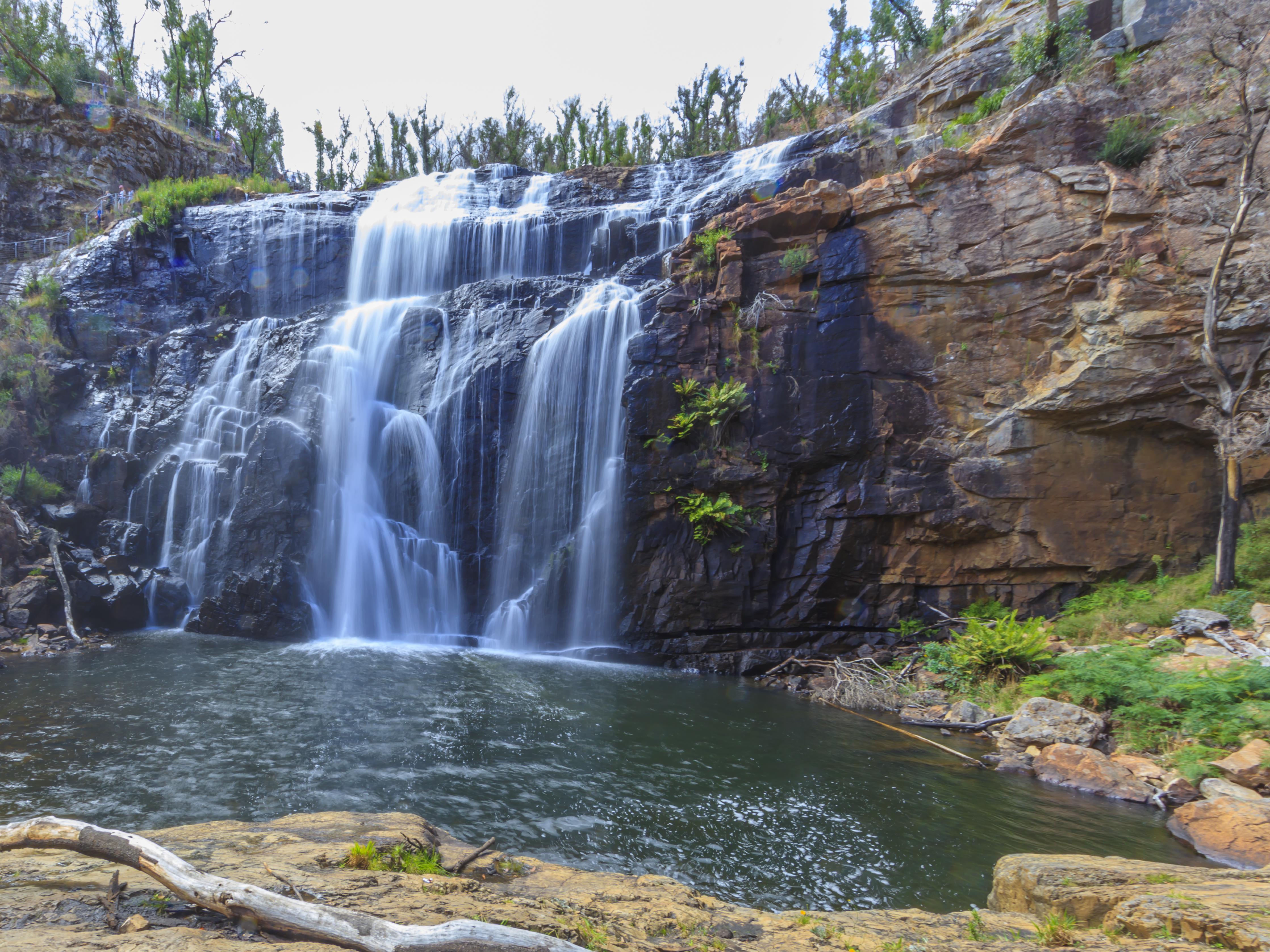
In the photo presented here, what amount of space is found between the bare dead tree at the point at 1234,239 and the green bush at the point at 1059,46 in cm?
237

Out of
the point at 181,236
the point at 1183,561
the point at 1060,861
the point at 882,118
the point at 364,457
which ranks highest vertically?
the point at 882,118

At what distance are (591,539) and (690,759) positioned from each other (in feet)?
24.9

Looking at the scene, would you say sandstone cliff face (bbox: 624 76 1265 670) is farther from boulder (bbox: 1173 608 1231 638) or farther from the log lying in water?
the log lying in water

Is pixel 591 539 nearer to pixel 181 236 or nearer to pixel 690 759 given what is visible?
pixel 690 759

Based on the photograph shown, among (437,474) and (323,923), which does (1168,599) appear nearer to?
(323,923)

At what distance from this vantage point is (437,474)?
16.3 m

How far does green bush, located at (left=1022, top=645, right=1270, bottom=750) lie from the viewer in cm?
730

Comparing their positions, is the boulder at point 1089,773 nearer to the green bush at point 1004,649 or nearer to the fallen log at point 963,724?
the fallen log at point 963,724

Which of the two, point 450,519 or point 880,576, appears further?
point 450,519

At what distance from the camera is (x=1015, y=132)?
45.1ft

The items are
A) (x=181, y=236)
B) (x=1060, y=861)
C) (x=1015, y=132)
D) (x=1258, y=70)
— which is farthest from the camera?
(x=181, y=236)

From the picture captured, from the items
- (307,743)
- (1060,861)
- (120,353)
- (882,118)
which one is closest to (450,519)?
(307,743)

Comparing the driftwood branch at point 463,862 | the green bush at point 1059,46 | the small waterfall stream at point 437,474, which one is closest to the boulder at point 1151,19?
the green bush at point 1059,46

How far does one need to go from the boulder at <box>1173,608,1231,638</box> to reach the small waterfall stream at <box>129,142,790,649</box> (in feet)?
33.1
